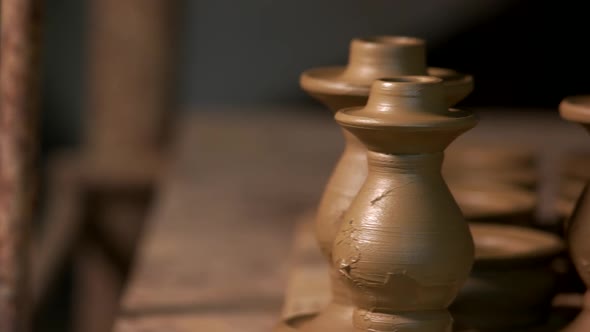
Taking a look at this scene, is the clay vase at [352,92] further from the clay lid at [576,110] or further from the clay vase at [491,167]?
the clay vase at [491,167]

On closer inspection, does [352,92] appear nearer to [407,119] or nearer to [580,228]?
[407,119]

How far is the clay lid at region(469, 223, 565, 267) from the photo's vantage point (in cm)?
145

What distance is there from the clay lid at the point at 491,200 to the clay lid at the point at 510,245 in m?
0.07

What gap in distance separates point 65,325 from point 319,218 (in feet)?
15.8

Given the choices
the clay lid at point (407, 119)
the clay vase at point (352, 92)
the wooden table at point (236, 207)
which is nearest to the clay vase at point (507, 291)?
the clay vase at point (352, 92)

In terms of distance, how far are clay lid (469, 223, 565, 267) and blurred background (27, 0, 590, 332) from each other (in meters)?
2.47

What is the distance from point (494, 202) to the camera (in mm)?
1881

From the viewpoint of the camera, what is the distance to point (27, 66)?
1.69 metres

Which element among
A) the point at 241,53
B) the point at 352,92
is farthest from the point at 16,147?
the point at 241,53

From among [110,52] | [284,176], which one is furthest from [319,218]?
[110,52]

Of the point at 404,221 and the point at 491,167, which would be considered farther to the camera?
the point at 491,167

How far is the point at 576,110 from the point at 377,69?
26 centimetres

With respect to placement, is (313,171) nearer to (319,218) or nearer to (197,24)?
(319,218)

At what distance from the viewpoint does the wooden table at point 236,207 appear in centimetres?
184
